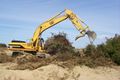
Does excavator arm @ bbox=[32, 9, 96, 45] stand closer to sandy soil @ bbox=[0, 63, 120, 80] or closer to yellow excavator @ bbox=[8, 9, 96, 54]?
yellow excavator @ bbox=[8, 9, 96, 54]

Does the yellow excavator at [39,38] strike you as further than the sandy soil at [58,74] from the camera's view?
Yes

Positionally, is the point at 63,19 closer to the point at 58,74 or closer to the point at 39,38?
the point at 39,38

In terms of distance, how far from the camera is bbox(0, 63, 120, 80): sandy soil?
18.2 m

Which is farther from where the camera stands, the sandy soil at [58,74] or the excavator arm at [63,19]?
the excavator arm at [63,19]

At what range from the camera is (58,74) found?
61.8 feet

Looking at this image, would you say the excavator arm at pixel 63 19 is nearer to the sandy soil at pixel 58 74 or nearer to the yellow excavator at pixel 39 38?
the yellow excavator at pixel 39 38

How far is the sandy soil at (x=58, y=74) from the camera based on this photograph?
18.2 m

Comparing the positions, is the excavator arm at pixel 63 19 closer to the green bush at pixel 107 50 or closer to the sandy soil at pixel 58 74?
the green bush at pixel 107 50

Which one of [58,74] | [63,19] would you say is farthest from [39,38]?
[58,74]

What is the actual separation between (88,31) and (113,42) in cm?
251

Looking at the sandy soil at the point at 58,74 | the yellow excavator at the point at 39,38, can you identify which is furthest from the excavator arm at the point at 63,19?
the sandy soil at the point at 58,74

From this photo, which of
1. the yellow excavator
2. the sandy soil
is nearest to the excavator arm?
the yellow excavator

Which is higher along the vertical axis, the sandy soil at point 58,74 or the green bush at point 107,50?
the green bush at point 107,50

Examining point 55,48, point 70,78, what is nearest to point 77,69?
point 70,78
